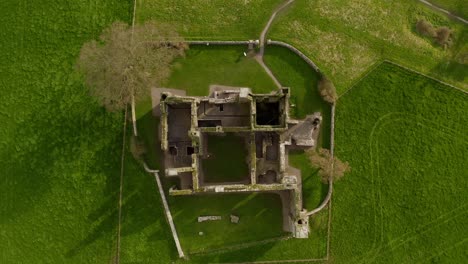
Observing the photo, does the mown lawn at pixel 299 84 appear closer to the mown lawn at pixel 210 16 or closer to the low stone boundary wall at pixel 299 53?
the low stone boundary wall at pixel 299 53

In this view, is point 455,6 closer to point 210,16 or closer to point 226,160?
point 210,16

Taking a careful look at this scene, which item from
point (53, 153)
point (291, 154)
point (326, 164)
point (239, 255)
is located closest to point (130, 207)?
point (53, 153)

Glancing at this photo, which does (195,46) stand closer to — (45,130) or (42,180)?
(45,130)

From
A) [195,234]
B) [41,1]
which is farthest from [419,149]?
[41,1]

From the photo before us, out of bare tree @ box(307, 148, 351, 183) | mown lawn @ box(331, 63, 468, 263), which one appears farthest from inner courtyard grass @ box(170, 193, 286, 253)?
mown lawn @ box(331, 63, 468, 263)

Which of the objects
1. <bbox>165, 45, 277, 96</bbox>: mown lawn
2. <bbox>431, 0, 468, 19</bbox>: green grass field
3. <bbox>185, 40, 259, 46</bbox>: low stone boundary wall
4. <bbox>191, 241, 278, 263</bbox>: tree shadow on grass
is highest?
<bbox>431, 0, 468, 19</bbox>: green grass field

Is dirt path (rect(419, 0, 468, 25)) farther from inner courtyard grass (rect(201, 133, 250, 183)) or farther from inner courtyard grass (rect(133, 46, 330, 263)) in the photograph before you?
inner courtyard grass (rect(201, 133, 250, 183))

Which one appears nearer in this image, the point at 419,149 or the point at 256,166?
the point at 256,166
